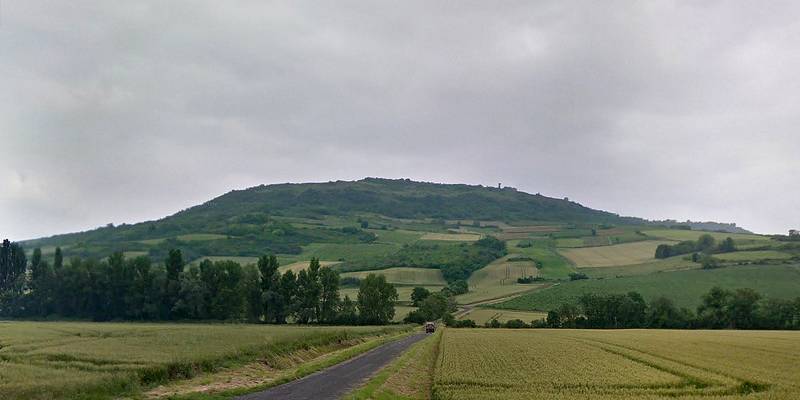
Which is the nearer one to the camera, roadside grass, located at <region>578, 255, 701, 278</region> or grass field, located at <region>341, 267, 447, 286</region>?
roadside grass, located at <region>578, 255, 701, 278</region>

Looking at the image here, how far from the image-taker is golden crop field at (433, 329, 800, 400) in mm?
26141

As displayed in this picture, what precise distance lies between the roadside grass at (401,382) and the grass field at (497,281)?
10753 centimetres

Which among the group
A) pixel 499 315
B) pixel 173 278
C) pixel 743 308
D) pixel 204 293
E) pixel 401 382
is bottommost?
pixel 499 315

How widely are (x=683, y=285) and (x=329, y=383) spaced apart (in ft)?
422

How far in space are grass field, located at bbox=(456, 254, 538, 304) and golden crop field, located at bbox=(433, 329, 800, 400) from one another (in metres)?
102

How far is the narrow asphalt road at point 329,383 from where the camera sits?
1070 inches

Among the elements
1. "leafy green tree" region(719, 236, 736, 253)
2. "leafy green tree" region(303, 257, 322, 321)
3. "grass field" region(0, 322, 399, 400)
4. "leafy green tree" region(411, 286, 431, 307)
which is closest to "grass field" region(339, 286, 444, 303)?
"leafy green tree" region(411, 286, 431, 307)

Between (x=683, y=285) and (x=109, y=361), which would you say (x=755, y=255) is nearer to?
(x=683, y=285)

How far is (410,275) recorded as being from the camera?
576 feet

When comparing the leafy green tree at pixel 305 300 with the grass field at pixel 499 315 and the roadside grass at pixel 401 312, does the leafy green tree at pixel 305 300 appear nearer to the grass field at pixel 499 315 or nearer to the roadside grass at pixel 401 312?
the roadside grass at pixel 401 312

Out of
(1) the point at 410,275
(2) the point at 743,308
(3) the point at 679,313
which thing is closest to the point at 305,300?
(1) the point at 410,275

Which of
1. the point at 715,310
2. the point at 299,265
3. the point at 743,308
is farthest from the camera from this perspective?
the point at 299,265

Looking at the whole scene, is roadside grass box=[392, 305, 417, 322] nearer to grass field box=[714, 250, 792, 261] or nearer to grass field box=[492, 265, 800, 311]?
grass field box=[492, 265, 800, 311]

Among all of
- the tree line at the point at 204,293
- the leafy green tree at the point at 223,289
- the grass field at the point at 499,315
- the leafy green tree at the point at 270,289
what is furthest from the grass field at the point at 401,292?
the leafy green tree at the point at 223,289
